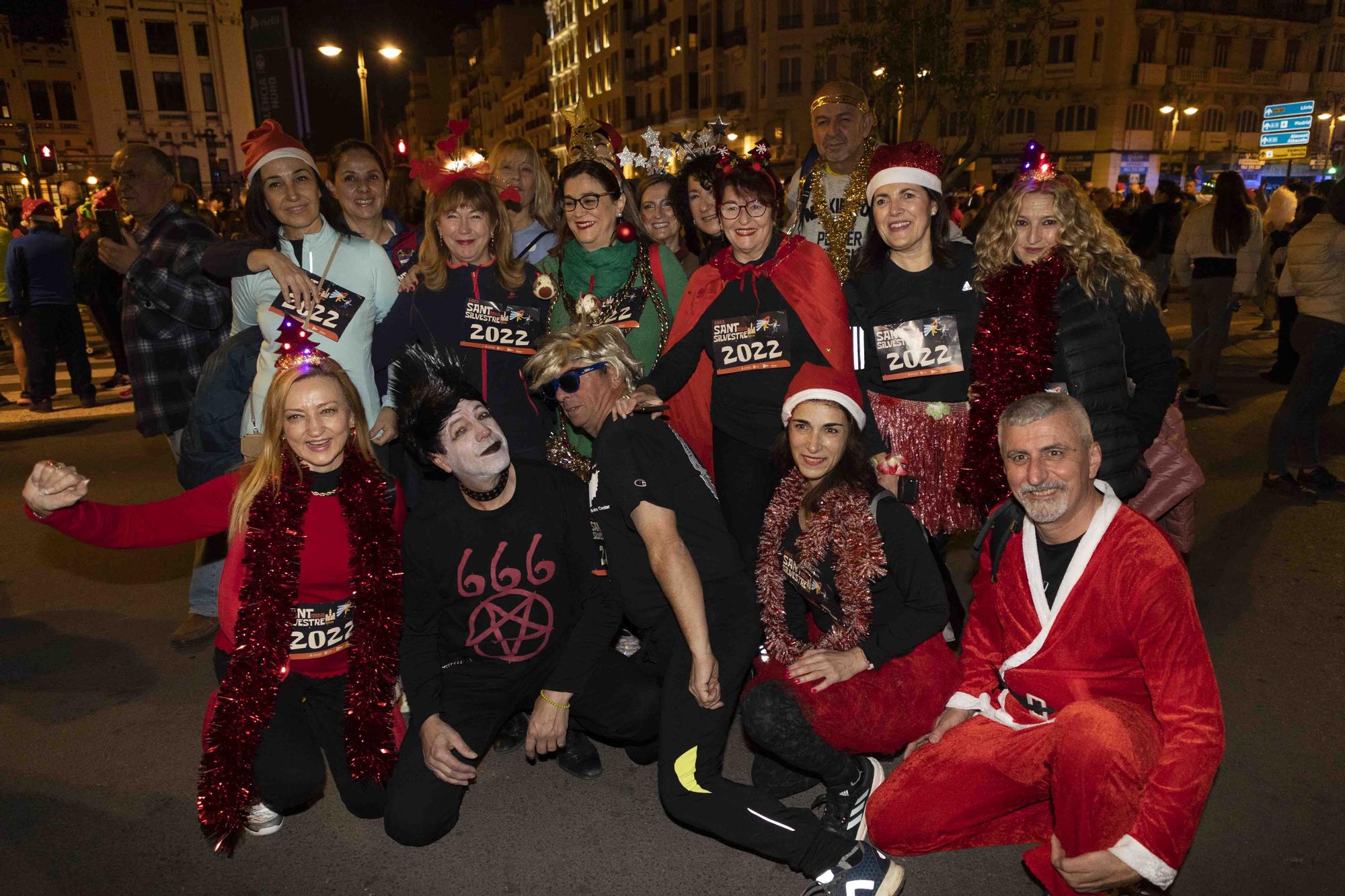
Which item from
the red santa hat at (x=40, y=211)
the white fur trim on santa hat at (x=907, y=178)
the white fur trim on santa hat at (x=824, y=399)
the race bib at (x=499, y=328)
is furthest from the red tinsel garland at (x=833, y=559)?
the red santa hat at (x=40, y=211)

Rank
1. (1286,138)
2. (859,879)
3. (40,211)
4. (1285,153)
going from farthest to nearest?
1. (1286,138)
2. (1285,153)
3. (40,211)
4. (859,879)

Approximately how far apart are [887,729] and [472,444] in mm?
1652

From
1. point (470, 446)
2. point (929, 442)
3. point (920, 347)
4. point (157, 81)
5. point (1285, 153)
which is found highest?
point (157, 81)

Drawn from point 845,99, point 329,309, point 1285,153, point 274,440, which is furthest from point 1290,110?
point 274,440

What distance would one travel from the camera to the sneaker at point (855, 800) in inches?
109

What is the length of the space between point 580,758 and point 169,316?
10.0 ft

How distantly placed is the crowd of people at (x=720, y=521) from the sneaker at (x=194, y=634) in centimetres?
94

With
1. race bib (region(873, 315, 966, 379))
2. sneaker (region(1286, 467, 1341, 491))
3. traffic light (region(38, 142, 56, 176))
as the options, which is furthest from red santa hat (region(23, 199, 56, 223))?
traffic light (region(38, 142, 56, 176))

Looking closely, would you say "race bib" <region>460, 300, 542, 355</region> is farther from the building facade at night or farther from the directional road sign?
the building facade at night

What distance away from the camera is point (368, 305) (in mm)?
3803

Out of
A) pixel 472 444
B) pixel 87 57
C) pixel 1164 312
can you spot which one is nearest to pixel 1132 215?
pixel 1164 312

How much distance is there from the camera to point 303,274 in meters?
3.58

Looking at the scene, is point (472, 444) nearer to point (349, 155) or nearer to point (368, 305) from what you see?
point (368, 305)

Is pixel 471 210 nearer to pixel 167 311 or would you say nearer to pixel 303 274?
pixel 303 274
